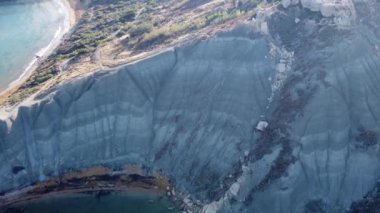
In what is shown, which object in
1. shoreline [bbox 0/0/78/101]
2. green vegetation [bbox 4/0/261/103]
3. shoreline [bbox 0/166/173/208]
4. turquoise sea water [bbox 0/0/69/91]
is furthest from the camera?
turquoise sea water [bbox 0/0/69/91]

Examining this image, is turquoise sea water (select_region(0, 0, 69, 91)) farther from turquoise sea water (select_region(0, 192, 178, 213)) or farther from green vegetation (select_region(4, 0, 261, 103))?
turquoise sea water (select_region(0, 192, 178, 213))


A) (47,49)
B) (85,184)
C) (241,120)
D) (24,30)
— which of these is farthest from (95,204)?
(24,30)

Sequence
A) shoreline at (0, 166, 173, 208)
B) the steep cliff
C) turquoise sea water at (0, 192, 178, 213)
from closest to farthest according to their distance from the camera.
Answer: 1. the steep cliff
2. turquoise sea water at (0, 192, 178, 213)
3. shoreline at (0, 166, 173, 208)

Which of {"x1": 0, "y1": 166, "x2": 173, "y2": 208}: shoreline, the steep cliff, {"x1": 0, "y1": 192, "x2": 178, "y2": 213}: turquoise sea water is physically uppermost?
the steep cliff

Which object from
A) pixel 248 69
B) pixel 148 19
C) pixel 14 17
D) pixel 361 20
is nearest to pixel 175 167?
pixel 248 69

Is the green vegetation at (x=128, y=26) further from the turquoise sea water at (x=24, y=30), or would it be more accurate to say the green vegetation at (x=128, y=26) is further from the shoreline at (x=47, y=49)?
the turquoise sea water at (x=24, y=30)

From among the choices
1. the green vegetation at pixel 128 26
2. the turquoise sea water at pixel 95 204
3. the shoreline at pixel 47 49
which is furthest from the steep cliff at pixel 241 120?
the shoreline at pixel 47 49

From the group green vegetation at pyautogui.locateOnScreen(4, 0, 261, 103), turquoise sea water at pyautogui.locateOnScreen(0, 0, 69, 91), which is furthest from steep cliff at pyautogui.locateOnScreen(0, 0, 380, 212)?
turquoise sea water at pyautogui.locateOnScreen(0, 0, 69, 91)
